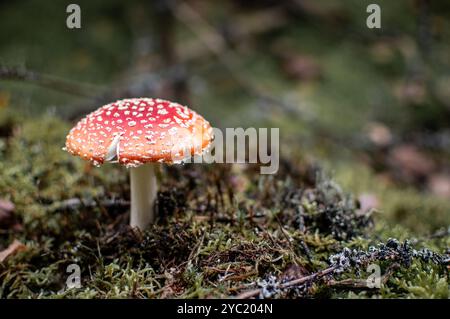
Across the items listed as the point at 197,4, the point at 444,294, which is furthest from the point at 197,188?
the point at 197,4

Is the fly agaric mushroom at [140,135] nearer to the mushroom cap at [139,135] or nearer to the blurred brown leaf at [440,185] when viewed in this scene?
the mushroom cap at [139,135]

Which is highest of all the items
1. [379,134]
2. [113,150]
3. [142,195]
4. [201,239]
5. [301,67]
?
[301,67]

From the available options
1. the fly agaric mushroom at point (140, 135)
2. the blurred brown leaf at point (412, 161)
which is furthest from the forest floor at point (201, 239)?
the blurred brown leaf at point (412, 161)

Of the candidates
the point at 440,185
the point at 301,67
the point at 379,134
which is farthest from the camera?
the point at 301,67

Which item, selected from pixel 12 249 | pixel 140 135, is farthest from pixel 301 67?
pixel 12 249

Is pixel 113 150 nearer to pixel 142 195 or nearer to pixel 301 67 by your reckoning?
pixel 142 195

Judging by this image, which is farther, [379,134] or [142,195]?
[379,134]

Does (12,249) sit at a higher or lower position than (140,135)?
lower

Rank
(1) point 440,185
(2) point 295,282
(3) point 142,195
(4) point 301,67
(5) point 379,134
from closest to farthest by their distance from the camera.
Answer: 1. (2) point 295,282
2. (3) point 142,195
3. (1) point 440,185
4. (5) point 379,134
5. (4) point 301,67
